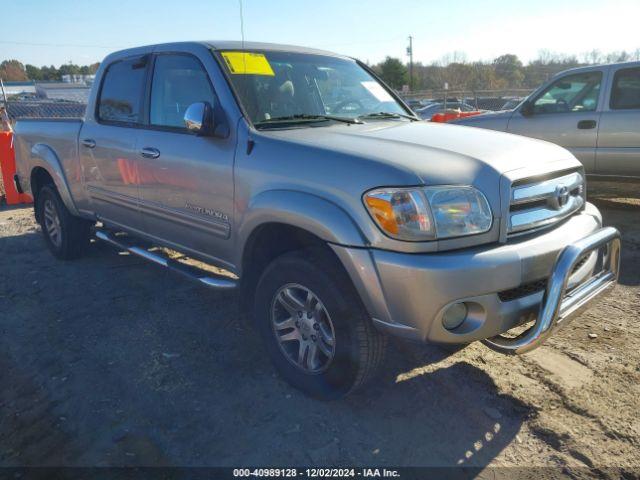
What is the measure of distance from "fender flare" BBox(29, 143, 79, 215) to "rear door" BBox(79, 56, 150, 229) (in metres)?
0.45

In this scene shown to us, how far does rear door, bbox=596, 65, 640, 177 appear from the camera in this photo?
20.7 ft

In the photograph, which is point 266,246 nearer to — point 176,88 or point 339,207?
point 339,207

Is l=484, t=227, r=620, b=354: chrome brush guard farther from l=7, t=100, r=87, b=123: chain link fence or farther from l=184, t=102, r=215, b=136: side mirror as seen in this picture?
l=7, t=100, r=87, b=123: chain link fence

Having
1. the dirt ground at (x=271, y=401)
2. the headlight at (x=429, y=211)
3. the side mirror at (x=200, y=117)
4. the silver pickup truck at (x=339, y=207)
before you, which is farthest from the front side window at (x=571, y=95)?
the side mirror at (x=200, y=117)

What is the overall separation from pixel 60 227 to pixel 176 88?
2485mm

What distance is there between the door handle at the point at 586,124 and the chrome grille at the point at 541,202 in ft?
13.9

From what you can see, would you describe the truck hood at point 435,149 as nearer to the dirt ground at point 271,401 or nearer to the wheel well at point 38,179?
the dirt ground at point 271,401

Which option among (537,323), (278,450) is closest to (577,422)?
(537,323)

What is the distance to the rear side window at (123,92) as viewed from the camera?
13.4 ft

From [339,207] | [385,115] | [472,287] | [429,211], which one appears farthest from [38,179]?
[472,287]

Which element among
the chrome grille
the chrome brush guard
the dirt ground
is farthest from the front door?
the chrome brush guard

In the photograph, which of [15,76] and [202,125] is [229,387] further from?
[15,76]

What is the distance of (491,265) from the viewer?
7.61 feet

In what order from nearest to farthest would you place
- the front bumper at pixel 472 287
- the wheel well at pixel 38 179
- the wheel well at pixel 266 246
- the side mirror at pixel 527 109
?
the front bumper at pixel 472 287 → the wheel well at pixel 266 246 → the wheel well at pixel 38 179 → the side mirror at pixel 527 109
